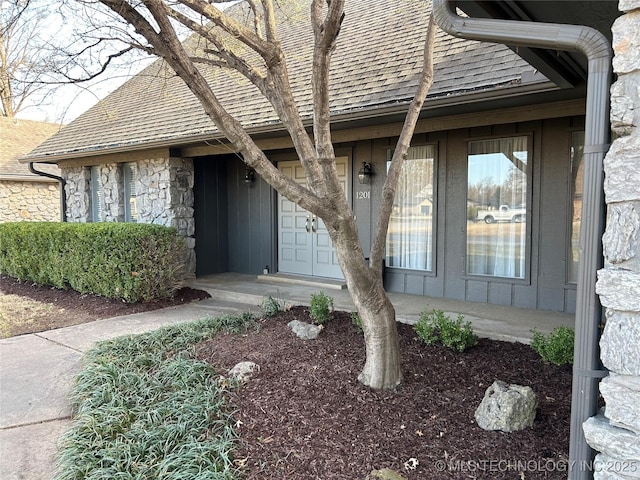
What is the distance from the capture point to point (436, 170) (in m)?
6.37

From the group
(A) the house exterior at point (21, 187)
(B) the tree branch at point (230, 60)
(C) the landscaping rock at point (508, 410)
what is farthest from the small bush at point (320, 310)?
(A) the house exterior at point (21, 187)

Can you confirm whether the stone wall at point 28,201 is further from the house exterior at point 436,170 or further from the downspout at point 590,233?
the downspout at point 590,233

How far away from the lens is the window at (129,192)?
9289mm

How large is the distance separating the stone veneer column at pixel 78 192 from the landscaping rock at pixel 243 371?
793cm

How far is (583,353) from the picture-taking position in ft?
6.08

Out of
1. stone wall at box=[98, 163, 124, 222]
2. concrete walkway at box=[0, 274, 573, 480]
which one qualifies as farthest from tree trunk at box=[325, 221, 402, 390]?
stone wall at box=[98, 163, 124, 222]

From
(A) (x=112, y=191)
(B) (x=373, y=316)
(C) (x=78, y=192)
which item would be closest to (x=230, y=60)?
(B) (x=373, y=316)

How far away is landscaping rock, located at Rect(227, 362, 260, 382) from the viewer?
3.61 meters

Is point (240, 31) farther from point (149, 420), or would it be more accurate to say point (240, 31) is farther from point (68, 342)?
point (68, 342)

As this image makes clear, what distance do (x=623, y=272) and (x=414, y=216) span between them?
201 inches

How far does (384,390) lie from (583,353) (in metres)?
1.72

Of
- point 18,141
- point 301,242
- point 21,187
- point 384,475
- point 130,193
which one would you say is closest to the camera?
point 384,475

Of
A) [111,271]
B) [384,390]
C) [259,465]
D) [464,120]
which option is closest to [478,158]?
[464,120]

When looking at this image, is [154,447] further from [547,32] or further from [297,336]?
[547,32]
